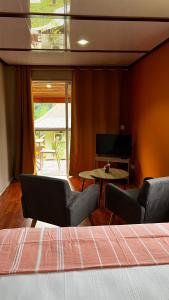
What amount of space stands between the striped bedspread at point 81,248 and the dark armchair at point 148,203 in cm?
76

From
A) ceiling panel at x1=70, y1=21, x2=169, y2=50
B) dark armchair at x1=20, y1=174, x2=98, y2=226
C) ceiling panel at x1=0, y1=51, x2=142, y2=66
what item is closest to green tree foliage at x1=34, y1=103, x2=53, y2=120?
ceiling panel at x1=0, y1=51, x2=142, y2=66

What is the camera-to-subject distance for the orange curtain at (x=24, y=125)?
4.75 metres

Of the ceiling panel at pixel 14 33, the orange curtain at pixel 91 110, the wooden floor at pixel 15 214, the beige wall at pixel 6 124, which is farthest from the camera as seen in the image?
the orange curtain at pixel 91 110

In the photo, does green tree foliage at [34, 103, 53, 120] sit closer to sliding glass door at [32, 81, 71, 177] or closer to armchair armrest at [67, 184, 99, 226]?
sliding glass door at [32, 81, 71, 177]

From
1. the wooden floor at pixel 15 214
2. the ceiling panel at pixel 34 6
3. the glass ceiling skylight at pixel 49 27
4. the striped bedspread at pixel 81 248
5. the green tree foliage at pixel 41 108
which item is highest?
the glass ceiling skylight at pixel 49 27

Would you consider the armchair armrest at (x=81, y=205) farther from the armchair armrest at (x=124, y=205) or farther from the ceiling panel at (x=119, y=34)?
the ceiling panel at (x=119, y=34)

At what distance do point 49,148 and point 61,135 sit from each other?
0.57 metres

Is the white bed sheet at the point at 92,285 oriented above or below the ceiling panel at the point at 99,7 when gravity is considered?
below

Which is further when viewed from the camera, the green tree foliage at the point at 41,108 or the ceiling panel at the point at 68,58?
the green tree foliage at the point at 41,108

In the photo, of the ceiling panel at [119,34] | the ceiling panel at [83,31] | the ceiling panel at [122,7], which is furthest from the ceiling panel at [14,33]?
the ceiling panel at [122,7]

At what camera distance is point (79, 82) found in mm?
4887

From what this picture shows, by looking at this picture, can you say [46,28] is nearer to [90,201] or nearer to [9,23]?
[9,23]

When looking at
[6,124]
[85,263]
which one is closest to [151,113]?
[6,124]

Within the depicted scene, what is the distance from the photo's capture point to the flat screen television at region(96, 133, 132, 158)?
178 inches
